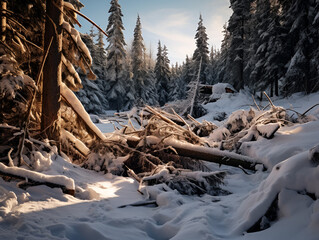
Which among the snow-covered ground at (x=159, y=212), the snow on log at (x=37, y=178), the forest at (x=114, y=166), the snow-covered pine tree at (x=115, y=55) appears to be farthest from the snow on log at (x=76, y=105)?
the snow-covered pine tree at (x=115, y=55)

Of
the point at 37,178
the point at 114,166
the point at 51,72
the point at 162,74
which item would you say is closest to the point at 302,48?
the point at 114,166

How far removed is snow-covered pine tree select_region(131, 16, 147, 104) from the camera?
3972 cm

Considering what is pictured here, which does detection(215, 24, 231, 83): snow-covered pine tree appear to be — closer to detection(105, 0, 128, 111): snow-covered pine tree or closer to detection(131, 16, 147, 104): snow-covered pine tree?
detection(131, 16, 147, 104): snow-covered pine tree

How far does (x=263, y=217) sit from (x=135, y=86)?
137 feet

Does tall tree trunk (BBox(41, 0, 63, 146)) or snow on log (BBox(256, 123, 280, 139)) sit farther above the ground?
tall tree trunk (BBox(41, 0, 63, 146))

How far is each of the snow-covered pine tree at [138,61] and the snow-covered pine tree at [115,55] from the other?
551 cm

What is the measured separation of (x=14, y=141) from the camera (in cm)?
343

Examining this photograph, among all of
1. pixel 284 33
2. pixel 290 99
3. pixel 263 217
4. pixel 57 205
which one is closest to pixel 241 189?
pixel 263 217

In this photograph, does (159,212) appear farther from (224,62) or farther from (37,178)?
(224,62)

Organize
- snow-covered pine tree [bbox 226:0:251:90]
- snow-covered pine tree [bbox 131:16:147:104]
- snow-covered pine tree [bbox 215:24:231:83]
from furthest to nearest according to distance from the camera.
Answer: snow-covered pine tree [bbox 131:16:147:104], snow-covered pine tree [bbox 215:24:231:83], snow-covered pine tree [bbox 226:0:251:90]

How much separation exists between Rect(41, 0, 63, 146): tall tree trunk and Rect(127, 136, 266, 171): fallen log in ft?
7.89

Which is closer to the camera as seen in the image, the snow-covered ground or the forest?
the snow-covered ground

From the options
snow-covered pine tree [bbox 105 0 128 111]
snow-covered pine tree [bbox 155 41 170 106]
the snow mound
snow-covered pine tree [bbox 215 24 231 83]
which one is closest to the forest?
the snow mound

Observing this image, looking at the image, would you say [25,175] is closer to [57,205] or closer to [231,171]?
[57,205]
